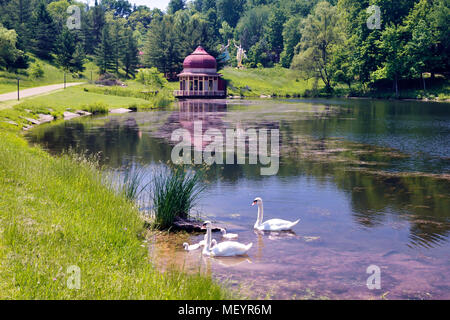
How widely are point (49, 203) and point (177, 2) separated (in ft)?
589

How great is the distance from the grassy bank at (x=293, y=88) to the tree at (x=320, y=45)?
279 cm

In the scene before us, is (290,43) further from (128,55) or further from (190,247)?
(190,247)

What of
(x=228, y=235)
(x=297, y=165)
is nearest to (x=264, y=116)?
(x=297, y=165)

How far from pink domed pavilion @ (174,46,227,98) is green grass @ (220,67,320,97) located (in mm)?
5693

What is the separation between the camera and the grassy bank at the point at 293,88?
236ft

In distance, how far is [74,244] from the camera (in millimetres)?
7891

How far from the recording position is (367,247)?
34.9 ft

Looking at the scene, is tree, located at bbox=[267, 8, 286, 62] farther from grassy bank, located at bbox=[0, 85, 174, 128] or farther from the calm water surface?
the calm water surface

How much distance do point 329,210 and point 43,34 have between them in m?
79.0

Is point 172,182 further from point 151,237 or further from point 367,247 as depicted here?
point 367,247

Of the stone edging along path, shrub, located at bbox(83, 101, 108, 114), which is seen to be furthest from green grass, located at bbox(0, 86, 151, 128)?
the stone edging along path

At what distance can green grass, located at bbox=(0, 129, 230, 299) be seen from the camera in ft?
21.1

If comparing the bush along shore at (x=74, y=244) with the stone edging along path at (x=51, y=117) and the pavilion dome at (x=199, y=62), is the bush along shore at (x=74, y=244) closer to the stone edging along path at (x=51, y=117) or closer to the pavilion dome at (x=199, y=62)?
the stone edging along path at (x=51, y=117)

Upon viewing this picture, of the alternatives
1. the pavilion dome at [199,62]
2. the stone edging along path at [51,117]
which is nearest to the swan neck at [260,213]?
the stone edging along path at [51,117]
